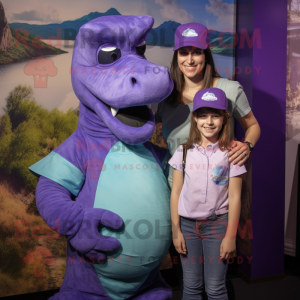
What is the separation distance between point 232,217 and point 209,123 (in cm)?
39

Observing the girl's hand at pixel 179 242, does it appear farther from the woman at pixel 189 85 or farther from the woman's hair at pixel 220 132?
the woman's hair at pixel 220 132

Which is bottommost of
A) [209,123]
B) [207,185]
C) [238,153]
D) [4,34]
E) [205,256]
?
[205,256]

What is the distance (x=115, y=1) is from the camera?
82.9 inches

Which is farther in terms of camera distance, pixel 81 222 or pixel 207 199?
pixel 207 199

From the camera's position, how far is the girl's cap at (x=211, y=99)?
126 centimetres

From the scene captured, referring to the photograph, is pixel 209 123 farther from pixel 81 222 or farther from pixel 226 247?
pixel 81 222

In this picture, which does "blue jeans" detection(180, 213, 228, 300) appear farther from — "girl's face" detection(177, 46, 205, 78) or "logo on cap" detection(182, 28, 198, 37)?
"logo on cap" detection(182, 28, 198, 37)

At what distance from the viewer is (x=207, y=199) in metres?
1.28

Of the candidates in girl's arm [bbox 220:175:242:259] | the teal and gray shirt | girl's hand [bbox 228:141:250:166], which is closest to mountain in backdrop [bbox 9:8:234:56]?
the teal and gray shirt

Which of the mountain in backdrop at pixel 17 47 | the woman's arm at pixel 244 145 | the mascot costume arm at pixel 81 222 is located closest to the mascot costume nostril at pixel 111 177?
the mascot costume arm at pixel 81 222

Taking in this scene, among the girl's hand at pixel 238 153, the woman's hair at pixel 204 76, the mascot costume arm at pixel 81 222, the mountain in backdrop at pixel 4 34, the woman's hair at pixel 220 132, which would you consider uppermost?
the mountain in backdrop at pixel 4 34

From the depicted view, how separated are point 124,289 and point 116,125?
2.16 feet

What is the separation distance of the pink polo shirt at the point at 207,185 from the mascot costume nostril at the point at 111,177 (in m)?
0.10

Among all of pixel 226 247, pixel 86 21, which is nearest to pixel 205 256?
pixel 226 247
